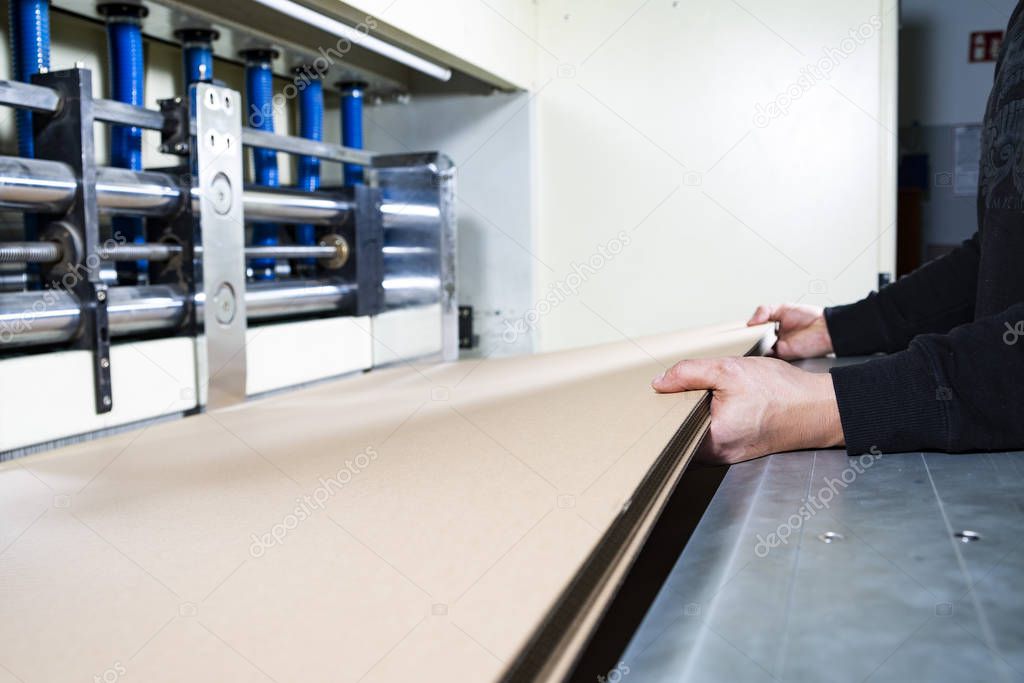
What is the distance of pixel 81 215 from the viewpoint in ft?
3.95

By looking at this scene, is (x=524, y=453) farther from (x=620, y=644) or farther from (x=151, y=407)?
(x=151, y=407)

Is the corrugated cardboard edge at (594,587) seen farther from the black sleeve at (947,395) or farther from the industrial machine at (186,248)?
the industrial machine at (186,248)

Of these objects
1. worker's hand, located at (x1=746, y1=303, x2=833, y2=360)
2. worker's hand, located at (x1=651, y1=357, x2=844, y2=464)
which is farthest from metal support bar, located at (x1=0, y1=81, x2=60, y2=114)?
worker's hand, located at (x1=746, y1=303, x2=833, y2=360)

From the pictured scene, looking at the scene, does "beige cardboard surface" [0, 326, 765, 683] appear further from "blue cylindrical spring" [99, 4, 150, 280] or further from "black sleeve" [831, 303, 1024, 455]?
"blue cylindrical spring" [99, 4, 150, 280]

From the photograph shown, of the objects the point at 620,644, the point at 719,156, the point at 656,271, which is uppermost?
the point at 719,156

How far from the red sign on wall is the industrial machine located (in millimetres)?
2178

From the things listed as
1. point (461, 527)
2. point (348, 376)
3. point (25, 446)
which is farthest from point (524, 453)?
point (348, 376)

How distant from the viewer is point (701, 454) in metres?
1.12

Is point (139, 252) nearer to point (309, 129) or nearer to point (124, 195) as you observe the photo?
point (124, 195)

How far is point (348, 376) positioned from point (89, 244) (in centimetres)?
80

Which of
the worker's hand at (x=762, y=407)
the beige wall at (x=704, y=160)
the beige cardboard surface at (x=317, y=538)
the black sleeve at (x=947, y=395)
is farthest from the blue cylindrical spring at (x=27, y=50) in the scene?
the beige wall at (x=704, y=160)

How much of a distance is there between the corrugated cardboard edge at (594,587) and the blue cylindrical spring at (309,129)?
4.64 feet

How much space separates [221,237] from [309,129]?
0.66m

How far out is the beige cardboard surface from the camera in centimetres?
47
